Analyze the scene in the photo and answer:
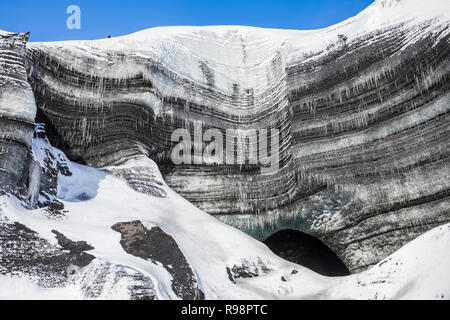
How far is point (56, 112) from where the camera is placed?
18.8 meters

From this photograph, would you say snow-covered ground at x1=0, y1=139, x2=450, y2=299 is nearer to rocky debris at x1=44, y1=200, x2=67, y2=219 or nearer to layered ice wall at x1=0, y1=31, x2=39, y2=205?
rocky debris at x1=44, y1=200, x2=67, y2=219

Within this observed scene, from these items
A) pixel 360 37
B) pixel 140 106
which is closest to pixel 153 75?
pixel 140 106

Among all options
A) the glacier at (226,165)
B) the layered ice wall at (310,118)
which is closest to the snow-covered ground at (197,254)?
the glacier at (226,165)

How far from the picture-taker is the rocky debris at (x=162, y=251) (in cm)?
1153

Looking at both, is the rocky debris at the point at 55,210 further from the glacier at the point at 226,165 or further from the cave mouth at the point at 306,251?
the cave mouth at the point at 306,251

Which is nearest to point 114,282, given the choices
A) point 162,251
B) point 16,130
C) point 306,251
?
point 162,251

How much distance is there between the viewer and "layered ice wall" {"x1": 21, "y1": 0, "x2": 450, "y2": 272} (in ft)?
56.7

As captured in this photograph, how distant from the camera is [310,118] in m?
20.0

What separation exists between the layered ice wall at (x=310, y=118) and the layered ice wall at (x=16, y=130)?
397cm

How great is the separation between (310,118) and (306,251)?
5286 millimetres

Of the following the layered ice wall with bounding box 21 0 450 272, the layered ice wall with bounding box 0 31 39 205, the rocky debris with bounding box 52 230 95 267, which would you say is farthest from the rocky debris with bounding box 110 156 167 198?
the rocky debris with bounding box 52 230 95 267

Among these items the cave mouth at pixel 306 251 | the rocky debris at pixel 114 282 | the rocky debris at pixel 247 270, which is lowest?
the rocky debris at pixel 114 282

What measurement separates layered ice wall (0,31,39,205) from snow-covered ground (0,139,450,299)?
652mm

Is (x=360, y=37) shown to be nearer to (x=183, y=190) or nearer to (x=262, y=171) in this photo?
(x=262, y=171)
